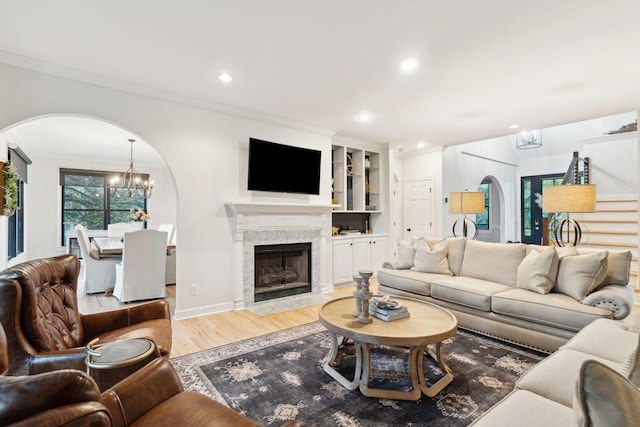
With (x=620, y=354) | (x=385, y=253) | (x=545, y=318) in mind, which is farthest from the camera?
(x=385, y=253)

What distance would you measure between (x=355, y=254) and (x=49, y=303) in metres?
4.27

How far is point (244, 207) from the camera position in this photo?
13.5 ft

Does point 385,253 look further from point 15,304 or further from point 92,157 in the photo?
point 92,157

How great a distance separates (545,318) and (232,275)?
3.40 metres

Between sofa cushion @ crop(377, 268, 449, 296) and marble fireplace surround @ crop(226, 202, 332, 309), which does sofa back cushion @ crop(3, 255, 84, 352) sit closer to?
marble fireplace surround @ crop(226, 202, 332, 309)

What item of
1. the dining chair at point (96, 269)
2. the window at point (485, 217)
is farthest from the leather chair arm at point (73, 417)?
the window at point (485, 217)

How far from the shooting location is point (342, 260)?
17.4 ft

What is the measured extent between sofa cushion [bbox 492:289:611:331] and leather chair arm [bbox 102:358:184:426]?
2.81 metres

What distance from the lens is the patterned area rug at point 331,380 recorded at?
75.2 inches

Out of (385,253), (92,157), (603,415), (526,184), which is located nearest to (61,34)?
(603,415)

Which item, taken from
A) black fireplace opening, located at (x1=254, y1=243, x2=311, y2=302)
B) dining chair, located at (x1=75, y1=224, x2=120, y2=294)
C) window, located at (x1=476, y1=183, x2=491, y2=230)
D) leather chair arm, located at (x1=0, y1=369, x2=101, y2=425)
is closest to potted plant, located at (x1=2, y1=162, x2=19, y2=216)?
dining chair, located at (x1=75, y1=224, x2=120, y2=294)

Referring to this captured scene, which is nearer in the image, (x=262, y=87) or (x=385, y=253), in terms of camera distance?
(x=262, y=87)

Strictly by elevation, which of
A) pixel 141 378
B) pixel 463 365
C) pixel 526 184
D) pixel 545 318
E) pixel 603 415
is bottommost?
pixel 463 365

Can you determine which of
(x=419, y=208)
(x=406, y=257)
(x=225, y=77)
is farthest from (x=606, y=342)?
(x=419, y=208)
